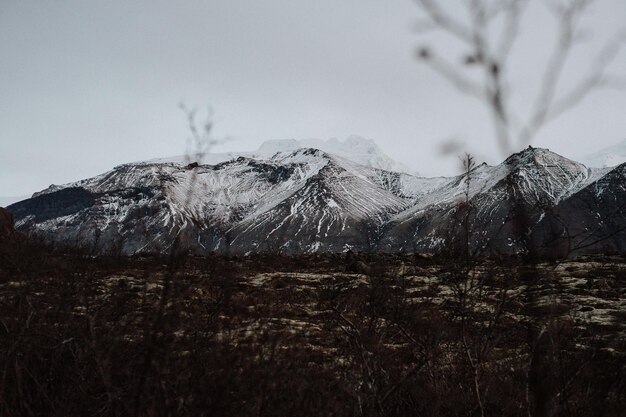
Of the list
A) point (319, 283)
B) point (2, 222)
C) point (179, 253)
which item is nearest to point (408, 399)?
point (179, 253)

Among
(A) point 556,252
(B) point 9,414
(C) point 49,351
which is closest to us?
(A) point 556,252

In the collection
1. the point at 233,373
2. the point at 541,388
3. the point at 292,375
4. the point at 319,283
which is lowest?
the point at 319,283

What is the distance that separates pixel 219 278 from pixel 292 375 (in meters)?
3.09

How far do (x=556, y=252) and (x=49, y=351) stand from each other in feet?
21.6

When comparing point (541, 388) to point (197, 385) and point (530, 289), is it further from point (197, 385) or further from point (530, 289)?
point (197, 385)

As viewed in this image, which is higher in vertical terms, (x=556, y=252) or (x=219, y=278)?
(x=556, y=252)

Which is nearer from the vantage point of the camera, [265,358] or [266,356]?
[265,358]

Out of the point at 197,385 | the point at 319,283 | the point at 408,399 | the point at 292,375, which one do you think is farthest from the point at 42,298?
the point at 319,283

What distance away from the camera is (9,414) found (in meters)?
3.98

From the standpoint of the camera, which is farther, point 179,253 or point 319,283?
point 319,283

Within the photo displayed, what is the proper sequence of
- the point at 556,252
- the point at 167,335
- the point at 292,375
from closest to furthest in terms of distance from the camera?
1. the point at 556,252
2. the point at 167,335
3. the point at 292,375

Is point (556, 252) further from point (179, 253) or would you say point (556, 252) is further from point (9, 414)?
point (9, 414)

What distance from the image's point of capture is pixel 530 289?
2.10 metres

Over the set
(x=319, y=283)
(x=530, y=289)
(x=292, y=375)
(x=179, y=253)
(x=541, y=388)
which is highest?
(x=179, y=253)
